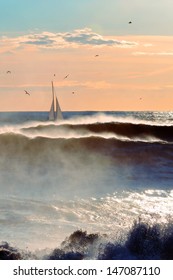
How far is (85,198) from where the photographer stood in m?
16.2

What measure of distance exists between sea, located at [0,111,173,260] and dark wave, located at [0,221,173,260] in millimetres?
17

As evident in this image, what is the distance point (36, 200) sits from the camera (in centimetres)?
1580

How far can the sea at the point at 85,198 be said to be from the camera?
11242mm

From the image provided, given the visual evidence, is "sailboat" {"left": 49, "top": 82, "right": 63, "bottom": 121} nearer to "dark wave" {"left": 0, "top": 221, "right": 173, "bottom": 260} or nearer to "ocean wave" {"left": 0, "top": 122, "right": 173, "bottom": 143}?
"ocean wave" {"left": 0, "top": 122, "right": 173, "bottom": 143}

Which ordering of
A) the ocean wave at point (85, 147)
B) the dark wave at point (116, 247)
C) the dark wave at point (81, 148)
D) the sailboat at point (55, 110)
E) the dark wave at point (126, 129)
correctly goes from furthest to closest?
the sailboat at point (55, 110) < the dark wave at point (126, 129) < the ocean wave at point (85, 147) < the dark wave at point (81, 148) < the dark wave at point (116, 247)

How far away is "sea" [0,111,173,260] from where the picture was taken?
36.9 feet

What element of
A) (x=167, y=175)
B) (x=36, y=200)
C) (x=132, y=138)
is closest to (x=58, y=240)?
(x=36, y=200)

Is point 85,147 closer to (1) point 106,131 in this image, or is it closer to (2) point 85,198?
(1) point 106,131

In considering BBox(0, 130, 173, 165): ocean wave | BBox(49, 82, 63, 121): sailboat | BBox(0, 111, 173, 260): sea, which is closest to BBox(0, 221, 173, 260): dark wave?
BBox(0, 111, 173, 260): sea

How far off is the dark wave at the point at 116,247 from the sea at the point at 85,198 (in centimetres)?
2

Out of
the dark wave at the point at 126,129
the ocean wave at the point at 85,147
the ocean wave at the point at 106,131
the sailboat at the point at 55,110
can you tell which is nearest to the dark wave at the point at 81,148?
the ocean wave at the point at 85,147

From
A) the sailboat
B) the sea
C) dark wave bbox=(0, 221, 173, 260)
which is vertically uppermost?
dark wave bbox=(0, 221, 173, 260)

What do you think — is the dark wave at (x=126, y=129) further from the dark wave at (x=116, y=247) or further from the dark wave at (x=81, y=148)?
the dark wave at (x=116, y=247)

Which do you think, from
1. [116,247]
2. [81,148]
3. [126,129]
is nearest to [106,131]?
[126,129]
